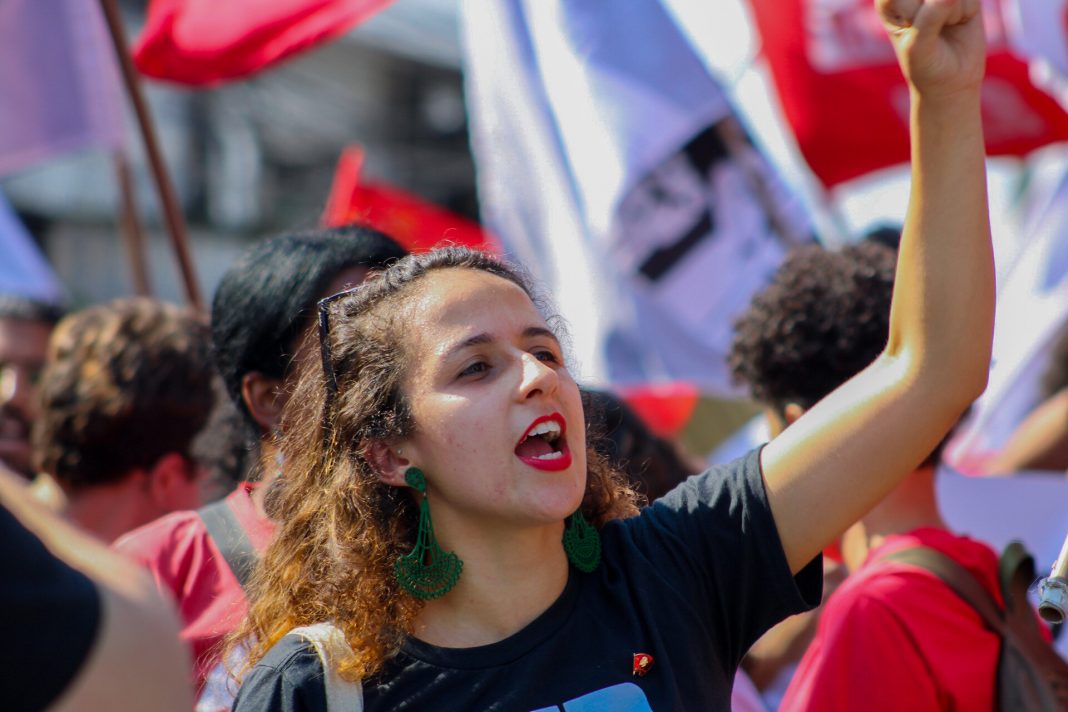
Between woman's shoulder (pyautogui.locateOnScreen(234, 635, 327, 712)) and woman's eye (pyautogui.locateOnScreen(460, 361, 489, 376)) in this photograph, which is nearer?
woman's shoulder (pyautogui.locateOnScreen(234, 635, 327, 712))

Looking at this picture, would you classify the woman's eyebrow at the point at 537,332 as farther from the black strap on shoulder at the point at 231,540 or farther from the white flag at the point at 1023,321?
the white flag at the point at 1023,321

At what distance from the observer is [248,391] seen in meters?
2.48

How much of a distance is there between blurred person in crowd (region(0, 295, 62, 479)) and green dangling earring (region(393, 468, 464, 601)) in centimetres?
250

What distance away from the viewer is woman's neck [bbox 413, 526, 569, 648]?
1817 mm

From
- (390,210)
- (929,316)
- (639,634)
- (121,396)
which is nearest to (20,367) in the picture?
(121,396)

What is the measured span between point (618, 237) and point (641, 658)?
2.42m

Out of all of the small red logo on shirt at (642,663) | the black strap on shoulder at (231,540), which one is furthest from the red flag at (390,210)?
the small red logo on shirt at (642,663)

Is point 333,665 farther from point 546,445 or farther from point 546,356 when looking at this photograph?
point 546,356

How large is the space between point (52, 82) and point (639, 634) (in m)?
3.73

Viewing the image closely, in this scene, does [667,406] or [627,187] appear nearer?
[627,187]

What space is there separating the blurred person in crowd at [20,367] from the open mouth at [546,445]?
263 centimetres

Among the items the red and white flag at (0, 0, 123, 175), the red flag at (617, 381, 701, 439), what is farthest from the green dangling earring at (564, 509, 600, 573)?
the red flag at (617, 381, 701, 439)

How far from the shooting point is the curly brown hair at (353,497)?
1.86m

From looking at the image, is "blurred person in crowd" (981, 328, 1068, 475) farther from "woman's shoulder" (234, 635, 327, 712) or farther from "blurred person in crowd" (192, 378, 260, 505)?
"woman's shoulder" (234, 635, 327, 712)
